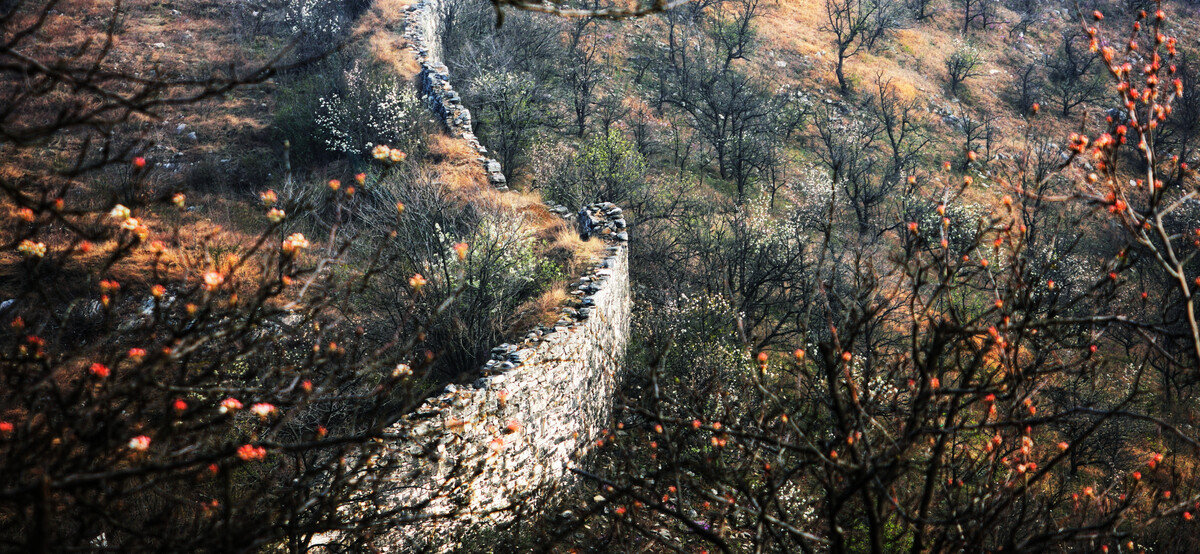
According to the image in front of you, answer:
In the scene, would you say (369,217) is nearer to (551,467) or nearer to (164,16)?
(551,467)

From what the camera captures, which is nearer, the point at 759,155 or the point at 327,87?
the point at 327,87

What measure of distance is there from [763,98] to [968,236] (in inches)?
428

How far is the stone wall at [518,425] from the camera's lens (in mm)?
8477

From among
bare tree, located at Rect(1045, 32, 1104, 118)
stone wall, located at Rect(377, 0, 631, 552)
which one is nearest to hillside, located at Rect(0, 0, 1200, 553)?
stone wall, located at Rect(377, 0, 631, 552)

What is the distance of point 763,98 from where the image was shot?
28.9 meters

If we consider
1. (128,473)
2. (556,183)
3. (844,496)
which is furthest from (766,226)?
(128,473)

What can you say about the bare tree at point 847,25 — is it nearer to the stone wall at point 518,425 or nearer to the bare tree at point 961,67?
the bare tree at point 961,67

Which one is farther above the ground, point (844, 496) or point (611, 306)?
point (844, 496)

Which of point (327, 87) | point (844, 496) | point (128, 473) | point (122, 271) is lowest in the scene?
point (122, 271)

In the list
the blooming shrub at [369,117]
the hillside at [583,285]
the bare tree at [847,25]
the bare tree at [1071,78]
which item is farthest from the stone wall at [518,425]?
the bare tree at [1071,78]

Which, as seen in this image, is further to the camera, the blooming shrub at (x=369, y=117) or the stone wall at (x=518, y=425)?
the blooming shrub at (x=369, y=117)

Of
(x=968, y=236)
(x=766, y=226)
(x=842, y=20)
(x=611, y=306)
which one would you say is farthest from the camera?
(x=842, y=20)

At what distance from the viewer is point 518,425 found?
940 centimetres

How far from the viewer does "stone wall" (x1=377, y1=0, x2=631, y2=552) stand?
8477mm
